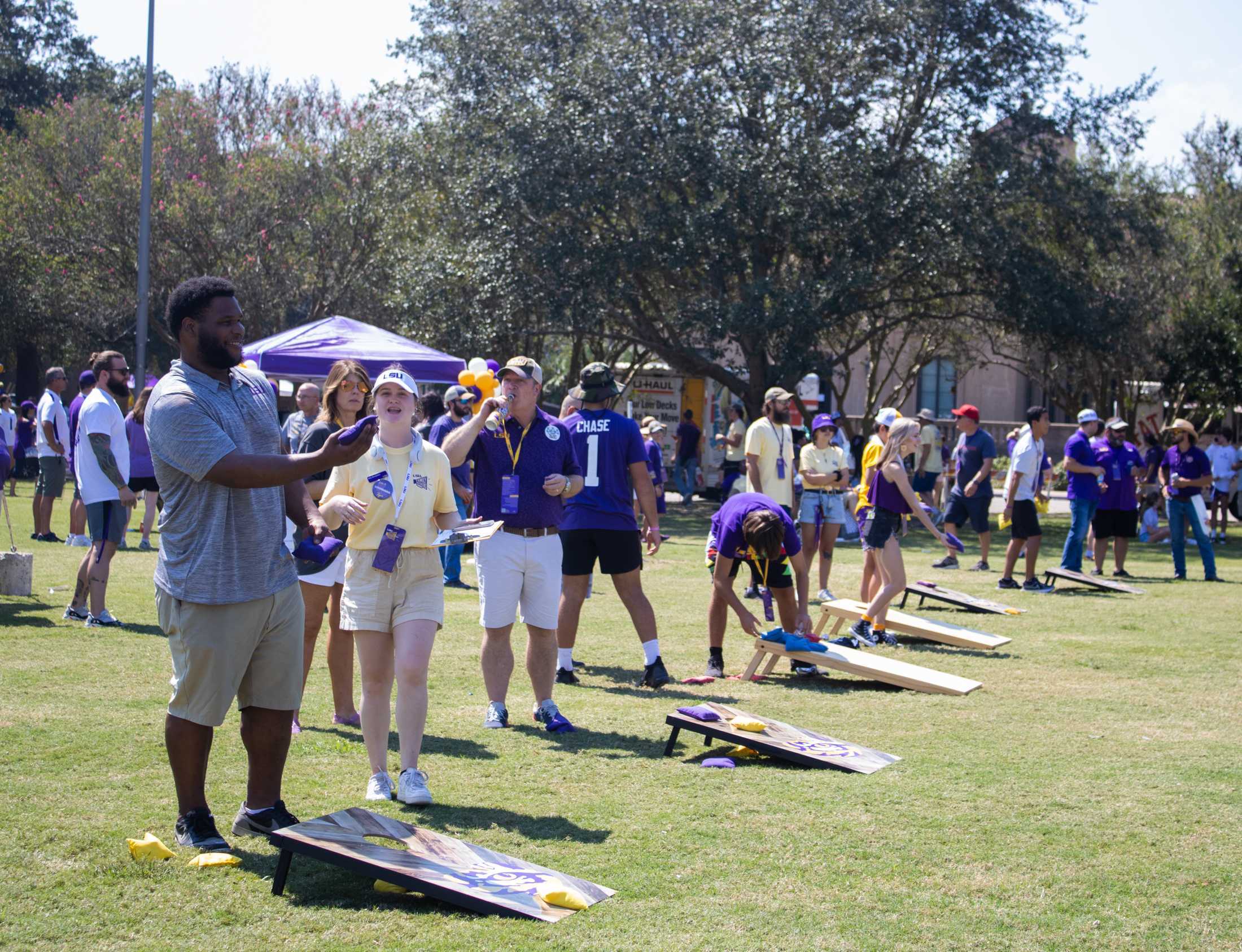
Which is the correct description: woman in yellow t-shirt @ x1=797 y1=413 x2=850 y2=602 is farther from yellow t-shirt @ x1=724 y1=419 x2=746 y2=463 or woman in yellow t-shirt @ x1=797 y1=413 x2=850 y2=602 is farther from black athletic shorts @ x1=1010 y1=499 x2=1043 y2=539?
yellow t-shirt @ x1=724 y1=419 x2=746 y2=463

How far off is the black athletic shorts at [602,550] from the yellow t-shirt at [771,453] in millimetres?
2738

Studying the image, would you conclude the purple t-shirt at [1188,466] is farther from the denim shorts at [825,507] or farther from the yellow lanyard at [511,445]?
the yellow lanyard at [511,445]

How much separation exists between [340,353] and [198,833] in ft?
39.7

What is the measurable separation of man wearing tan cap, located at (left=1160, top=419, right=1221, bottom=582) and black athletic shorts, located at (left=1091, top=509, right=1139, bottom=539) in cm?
49

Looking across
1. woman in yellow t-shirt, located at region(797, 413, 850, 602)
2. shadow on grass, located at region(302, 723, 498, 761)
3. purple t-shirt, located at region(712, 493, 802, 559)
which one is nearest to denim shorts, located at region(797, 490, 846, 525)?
woman in yellow t-shirt, located at region(797, 413, 850, 602)

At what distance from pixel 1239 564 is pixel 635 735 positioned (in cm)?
1370

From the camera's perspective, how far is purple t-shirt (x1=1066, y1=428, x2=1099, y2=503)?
48.3 ft

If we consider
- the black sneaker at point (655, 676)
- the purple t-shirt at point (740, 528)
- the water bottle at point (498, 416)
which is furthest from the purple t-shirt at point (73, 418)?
the purple t-shirt at point (740, 528)

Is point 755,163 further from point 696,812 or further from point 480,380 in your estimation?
point 696,812

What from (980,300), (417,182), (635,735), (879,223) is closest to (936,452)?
(879,223)

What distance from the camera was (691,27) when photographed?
869 inches

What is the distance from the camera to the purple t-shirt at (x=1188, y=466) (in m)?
15.1

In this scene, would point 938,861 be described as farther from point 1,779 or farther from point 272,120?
point 272,120

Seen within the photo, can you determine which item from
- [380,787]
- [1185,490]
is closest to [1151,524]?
[1185,490]
